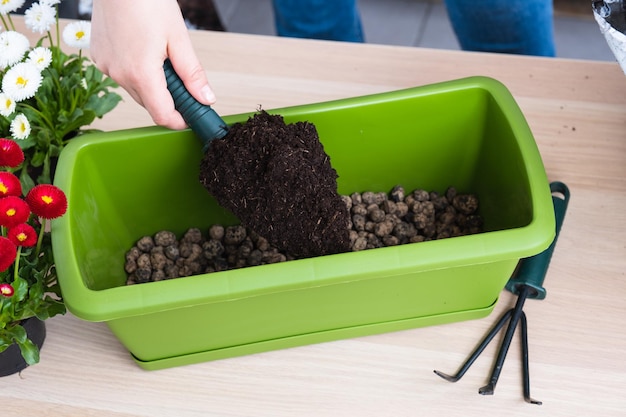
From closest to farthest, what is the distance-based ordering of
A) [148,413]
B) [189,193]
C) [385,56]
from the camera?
[148,413], [189,193], [385,56]

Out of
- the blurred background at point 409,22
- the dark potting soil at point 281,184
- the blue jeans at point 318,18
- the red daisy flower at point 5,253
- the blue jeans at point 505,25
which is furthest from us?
the blurred background at point 409,22

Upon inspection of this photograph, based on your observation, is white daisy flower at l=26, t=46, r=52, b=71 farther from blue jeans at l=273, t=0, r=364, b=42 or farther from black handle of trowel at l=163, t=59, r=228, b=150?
blue jeans at l=273, t=0, r=364, b=42

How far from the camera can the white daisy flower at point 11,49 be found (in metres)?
0.63

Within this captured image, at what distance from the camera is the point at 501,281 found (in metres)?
0.61

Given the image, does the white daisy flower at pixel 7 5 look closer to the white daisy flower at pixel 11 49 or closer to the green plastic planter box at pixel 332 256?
the white daisy flower at pixel 11 49

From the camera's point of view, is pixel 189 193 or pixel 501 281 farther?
pixel 189 193

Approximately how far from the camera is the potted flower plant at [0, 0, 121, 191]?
0.63 m

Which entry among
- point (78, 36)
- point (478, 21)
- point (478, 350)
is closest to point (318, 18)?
point (478, 21)

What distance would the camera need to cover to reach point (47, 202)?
0.54m

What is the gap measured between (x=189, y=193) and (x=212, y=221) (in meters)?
0.04

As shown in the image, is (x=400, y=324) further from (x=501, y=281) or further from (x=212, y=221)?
(x=212, y=221)

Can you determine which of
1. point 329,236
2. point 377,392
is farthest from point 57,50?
point 377,392

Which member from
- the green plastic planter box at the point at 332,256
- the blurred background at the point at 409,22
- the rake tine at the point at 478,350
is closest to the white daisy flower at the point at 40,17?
the green plastic planter box at the point at 332,256

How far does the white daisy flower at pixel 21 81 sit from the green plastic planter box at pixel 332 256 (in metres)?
0.06
